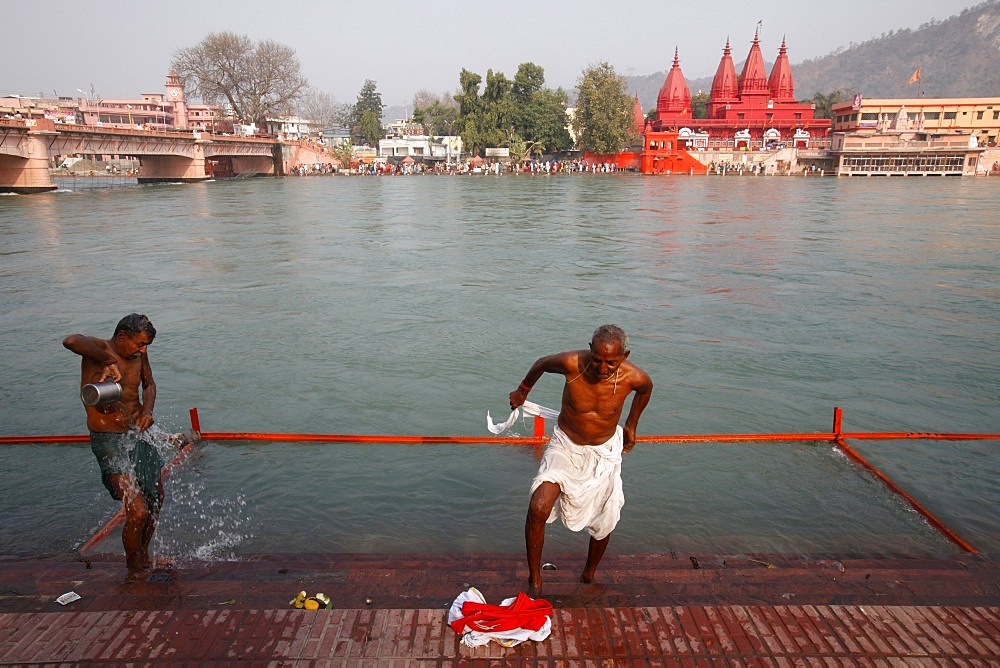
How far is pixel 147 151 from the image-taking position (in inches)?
1916

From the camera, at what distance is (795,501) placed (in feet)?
20.6

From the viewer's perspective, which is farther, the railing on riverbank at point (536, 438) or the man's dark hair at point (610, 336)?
the railing on riverbank at point (536, 438)

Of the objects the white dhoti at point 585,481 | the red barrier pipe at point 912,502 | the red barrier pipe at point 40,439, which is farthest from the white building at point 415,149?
the white dhoti at point 585,481

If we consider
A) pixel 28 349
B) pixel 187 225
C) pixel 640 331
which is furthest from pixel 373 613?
pixel 187 225

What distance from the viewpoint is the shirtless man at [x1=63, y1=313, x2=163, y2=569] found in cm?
401

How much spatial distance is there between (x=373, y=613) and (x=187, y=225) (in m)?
28.0

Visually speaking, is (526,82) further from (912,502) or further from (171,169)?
(912,502)

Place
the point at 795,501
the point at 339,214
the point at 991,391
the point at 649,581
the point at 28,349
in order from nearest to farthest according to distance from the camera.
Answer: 1. the point at 649,581
2. the point at 795,501
3. the point at 991,391
4. the point at 28,349
5. the point at 339,214

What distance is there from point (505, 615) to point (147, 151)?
53641 millimetres

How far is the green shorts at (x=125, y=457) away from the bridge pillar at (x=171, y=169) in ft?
193

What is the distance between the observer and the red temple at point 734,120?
7206cm

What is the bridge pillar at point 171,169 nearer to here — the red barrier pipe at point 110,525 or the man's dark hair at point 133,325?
the red barrier pipe at point 110,525

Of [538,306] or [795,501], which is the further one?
[538,306]

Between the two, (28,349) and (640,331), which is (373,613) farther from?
(28,349)
